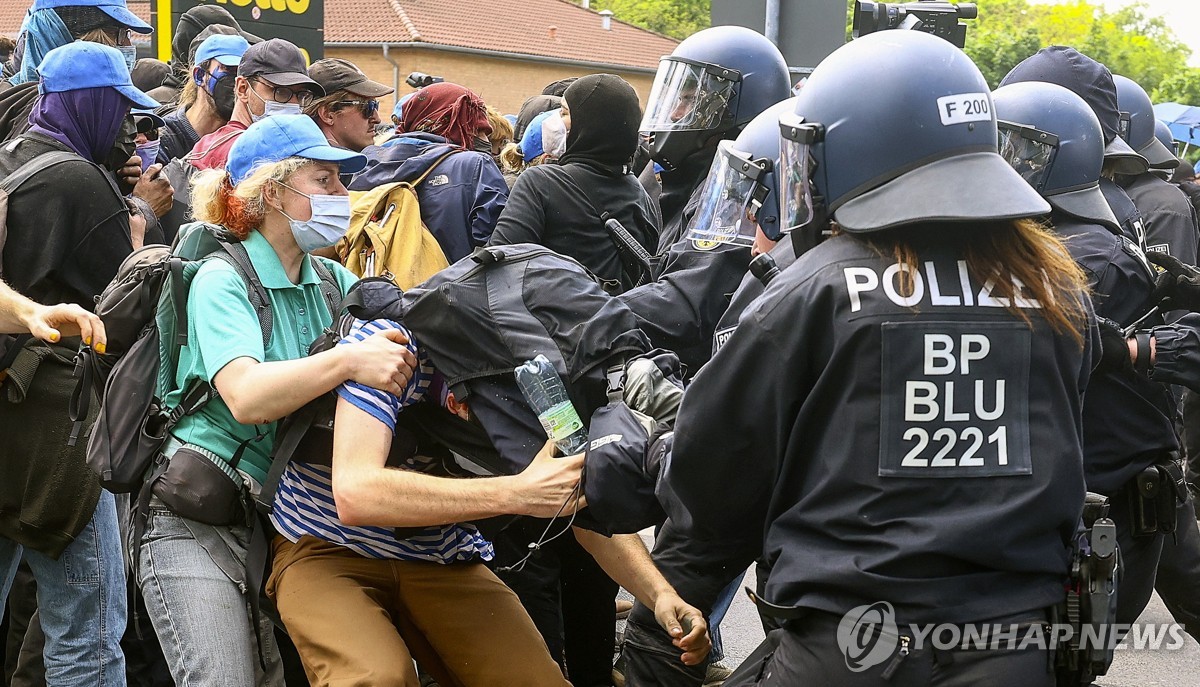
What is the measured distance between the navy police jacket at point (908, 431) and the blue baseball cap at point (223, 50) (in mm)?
4284

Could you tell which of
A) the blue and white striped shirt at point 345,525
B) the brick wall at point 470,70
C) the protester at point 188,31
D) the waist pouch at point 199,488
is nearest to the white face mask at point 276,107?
the protester at point 188,31

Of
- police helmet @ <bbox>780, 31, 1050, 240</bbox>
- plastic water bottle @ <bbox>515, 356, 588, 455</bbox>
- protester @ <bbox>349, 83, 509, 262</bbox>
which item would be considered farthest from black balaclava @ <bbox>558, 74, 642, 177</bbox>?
police helmet @ <bbox>780, 31, 1050, 240</bbox>

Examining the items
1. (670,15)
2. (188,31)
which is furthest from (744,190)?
(670,15)

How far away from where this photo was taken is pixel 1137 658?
5.73 m

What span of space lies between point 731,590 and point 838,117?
229 centimetres

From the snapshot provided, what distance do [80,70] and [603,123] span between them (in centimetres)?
188

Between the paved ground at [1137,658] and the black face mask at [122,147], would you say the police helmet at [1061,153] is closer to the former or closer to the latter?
the paved ground at [1137,658]

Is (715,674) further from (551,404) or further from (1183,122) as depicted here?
(1183,122)

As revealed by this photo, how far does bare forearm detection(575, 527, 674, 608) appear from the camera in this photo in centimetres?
314

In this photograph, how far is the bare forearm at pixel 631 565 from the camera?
3.14 m

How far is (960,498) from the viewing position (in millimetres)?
2096

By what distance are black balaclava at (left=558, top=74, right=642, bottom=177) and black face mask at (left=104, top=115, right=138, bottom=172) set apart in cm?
162

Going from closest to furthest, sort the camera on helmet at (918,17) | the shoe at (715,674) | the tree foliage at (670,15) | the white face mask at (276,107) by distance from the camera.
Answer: the camera on helmet at (918,17) → the shoe at (715,674) → the white face mask at (276,107) → the tree foliage at (670,15)

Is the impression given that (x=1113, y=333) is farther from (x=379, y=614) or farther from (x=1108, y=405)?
(x=379, y=614)
